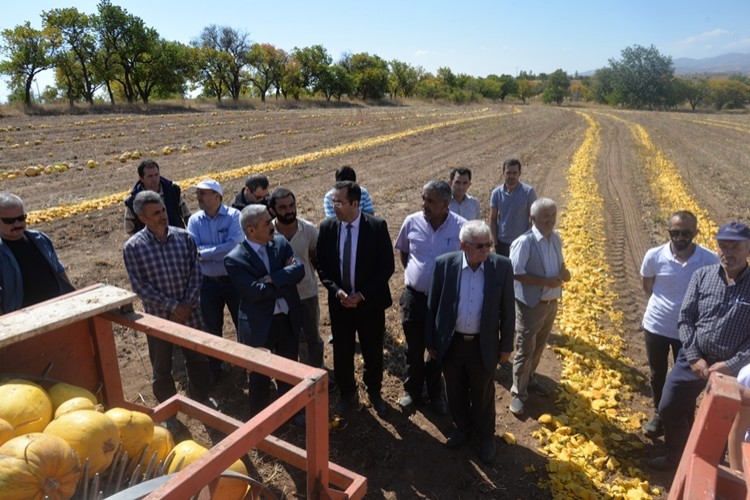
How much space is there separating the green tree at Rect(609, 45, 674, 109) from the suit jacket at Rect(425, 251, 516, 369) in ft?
294

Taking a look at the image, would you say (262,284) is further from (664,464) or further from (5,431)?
(664,464)

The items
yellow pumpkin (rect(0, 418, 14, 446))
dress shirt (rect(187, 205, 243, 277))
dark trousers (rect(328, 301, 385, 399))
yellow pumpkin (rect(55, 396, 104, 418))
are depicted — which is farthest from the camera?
dress shirt (rect(187, 205, 243, 277))

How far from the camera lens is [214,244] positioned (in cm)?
509

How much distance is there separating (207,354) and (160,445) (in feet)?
1.51

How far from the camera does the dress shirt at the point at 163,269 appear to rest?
4.29m

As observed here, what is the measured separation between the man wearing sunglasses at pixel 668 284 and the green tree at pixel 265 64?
71452mm

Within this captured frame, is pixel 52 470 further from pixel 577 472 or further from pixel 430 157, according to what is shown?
pixel 430 157

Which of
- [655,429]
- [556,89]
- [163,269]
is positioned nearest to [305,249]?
[163,269]

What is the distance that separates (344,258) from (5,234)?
9.29 ft

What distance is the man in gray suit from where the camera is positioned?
15.2ft

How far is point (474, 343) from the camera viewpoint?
410 cm

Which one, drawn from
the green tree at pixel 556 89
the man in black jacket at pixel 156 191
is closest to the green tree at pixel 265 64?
the green tree at pixel 556 89

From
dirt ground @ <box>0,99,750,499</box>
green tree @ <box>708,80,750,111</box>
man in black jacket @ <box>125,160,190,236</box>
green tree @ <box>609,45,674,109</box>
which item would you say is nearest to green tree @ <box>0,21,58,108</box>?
dirt ground @ <box>0,99,750,499</box>

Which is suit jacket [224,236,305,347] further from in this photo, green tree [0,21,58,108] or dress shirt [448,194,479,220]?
green tree [0,21,58,108]
